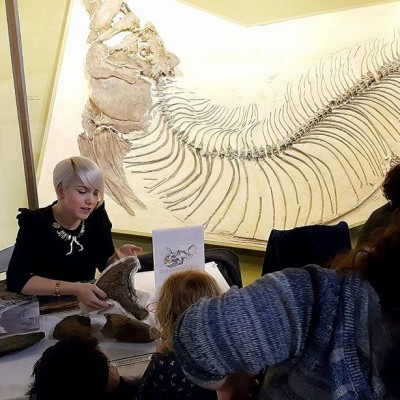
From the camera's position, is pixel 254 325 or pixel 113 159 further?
pixel 113 159

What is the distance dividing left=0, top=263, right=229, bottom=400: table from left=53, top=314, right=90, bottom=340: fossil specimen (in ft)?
0.08

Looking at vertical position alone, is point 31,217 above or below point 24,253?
above

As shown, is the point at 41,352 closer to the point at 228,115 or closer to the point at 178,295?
the point at 178,295

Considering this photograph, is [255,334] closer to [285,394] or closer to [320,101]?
[285,394]

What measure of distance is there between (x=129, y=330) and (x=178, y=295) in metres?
0.30

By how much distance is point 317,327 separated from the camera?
642mm

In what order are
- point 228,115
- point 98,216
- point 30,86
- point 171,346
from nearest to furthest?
point 171,346 → point 98,216 → point 228,115 → point 30,86

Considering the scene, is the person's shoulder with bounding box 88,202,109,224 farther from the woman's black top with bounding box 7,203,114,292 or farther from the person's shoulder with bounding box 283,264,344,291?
the person's shoulder with bounding box 283,264,344,291

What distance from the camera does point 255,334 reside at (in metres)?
0.64

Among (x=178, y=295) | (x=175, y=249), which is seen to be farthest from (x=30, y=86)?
(x=178, y=295)

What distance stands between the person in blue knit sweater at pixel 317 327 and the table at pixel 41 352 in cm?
76

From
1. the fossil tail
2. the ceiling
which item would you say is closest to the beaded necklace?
the fossil tail

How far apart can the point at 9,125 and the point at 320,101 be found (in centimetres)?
173

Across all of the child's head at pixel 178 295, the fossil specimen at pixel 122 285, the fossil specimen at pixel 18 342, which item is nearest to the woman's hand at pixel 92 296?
the fossil specimen at pixel 122 285
